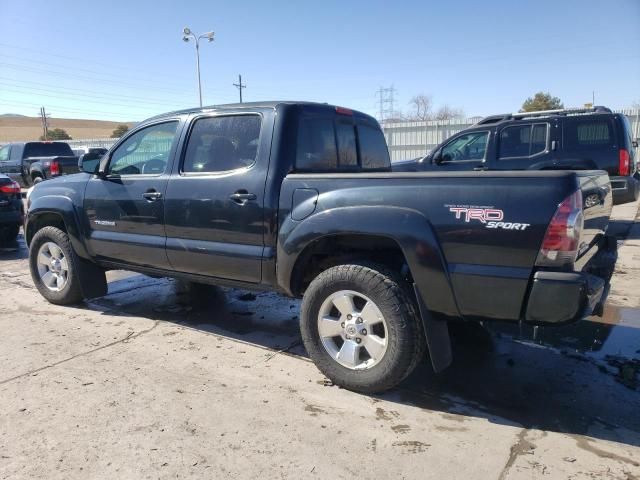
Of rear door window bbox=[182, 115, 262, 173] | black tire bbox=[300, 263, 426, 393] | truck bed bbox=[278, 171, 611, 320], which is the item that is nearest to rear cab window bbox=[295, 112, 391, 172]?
rear door window bbox=[182, 115, 262, 173]

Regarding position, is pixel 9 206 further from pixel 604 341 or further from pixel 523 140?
pixel 604 341

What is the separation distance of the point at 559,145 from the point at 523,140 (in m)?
0.58

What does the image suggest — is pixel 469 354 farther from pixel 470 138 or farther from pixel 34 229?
pixel 470 138

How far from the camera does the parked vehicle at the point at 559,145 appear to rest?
8.38 metres

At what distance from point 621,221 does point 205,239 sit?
957 cm

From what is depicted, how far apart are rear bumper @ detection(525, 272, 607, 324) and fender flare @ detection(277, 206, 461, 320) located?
0.45 meters

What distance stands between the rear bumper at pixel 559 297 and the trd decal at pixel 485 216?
0.95 feet

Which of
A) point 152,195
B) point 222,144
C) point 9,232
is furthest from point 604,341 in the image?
point 9,232

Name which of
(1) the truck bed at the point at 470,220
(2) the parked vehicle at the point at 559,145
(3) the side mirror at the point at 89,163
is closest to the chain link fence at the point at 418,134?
(2) the parked vehicle at the point at 559,145

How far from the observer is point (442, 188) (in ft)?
9.62

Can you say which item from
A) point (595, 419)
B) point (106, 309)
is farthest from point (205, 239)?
point (595, 419)

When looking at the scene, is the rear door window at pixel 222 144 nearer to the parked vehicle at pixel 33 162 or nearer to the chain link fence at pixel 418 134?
the parked vehicle at pixel 33 162

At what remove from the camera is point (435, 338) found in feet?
10.2

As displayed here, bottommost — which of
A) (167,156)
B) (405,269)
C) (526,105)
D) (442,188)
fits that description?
(405,269)
